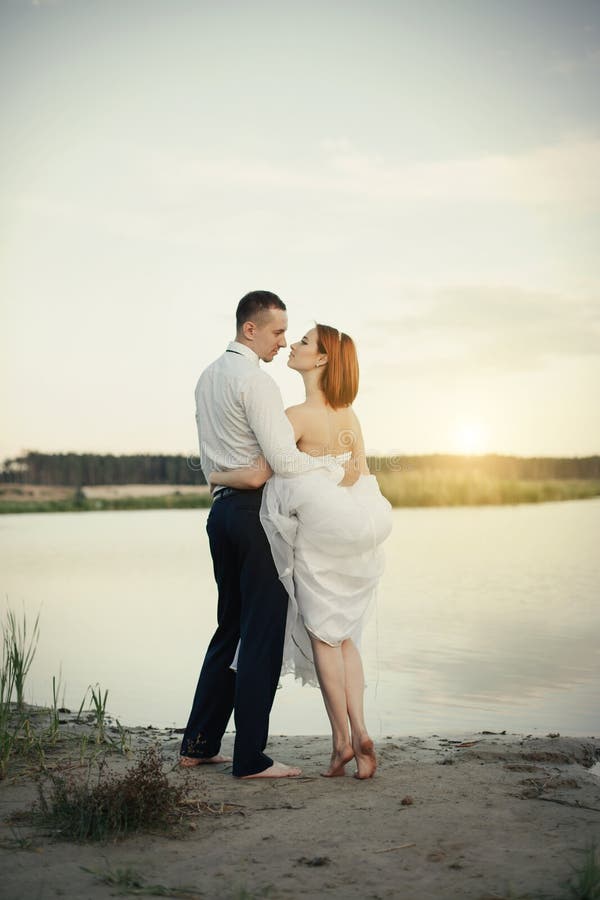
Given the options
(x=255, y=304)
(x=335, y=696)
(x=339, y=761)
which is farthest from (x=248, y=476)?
(x=339, y=761)

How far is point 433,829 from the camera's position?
11.4 feet

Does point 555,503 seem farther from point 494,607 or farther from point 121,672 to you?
point 121,672

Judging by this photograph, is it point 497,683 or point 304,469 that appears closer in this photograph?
point 304,469

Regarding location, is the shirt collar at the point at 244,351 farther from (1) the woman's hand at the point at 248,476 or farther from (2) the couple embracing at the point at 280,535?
(1) the woman's hand at the point at 248,476

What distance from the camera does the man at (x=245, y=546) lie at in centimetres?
425

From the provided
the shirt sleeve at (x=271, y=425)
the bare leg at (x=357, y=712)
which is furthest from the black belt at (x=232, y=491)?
the bare leg at (x=357, y=712)

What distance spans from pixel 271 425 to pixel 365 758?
1.48 m

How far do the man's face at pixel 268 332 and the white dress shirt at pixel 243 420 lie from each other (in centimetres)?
5

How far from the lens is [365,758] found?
13.7ft

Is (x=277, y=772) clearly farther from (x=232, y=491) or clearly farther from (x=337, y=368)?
(x=337, y=368)

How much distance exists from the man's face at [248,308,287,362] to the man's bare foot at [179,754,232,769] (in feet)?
6.08

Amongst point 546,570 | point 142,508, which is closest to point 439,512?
point 142,508

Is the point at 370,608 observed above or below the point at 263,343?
below

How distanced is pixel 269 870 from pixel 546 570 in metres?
11.7
